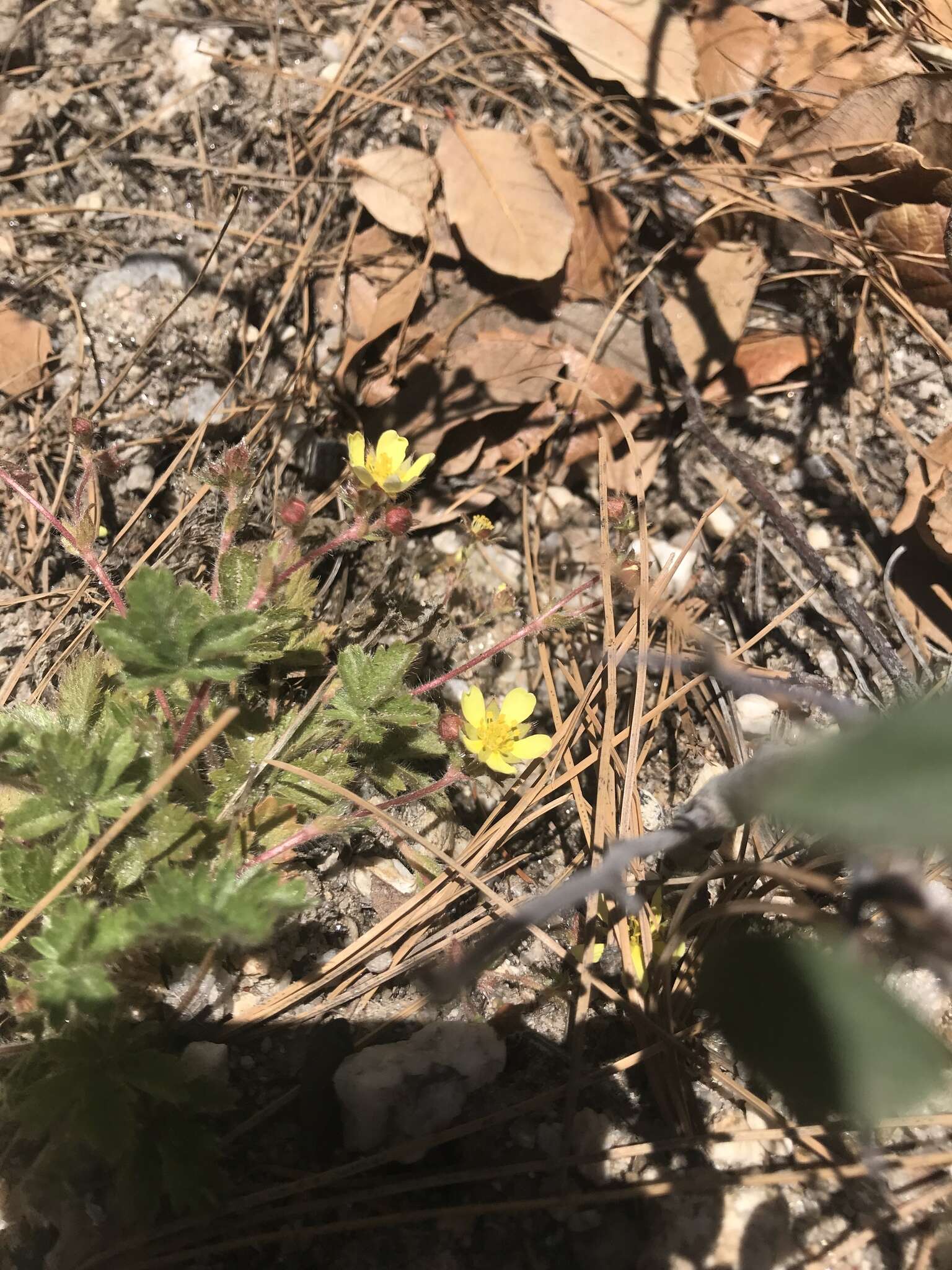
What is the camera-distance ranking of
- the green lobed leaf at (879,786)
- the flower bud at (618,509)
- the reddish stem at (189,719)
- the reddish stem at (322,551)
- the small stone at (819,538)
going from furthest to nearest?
the small stone at (819,538) → the flower bud at (618,509) → the reddish stem at (322,551) → the reddish stem at (189,719) → the green lobed leaf at (879,786)

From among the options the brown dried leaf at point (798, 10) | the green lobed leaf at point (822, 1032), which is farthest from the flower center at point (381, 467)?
the brown dried leaf at point (798, 10)

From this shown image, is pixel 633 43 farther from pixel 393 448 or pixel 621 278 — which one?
pixel 393 448

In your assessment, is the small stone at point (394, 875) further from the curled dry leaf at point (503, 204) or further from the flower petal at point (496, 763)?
the curled dry leaf at point (503, 204)

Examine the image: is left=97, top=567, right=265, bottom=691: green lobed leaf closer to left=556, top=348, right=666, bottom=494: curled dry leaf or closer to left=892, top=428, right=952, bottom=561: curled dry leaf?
left=556, top=348, right=666, bottom=494: curled dry leaf

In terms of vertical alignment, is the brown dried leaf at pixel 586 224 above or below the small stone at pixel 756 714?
above

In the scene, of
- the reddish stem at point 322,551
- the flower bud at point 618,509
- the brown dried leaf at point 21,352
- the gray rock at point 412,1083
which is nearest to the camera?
the gray rock at point 412,1083

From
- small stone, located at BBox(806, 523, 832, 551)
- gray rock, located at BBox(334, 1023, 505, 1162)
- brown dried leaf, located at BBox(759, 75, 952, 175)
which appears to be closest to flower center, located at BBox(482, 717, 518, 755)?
gray rock, located at BBox(334, 1023, 505, 1162)
